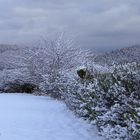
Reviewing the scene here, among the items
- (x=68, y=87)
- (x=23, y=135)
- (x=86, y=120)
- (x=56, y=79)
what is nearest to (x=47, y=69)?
(x=56, y=79)

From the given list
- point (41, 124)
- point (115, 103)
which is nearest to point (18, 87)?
point (41, 124)

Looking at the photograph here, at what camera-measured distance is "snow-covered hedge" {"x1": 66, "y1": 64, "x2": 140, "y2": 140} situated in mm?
7641

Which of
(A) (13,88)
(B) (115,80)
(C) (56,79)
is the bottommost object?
(A) (13,88)

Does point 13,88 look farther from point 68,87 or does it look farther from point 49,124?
point 49,124

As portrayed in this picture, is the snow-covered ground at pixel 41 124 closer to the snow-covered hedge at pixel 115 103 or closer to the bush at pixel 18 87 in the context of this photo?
the snow-covered hedge at pixel 115 103

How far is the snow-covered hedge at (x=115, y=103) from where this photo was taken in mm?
7641

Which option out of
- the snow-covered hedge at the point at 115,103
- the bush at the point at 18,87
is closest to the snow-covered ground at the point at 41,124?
the snow-covered hedge at the point at 115,103

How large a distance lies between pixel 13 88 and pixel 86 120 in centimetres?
1303

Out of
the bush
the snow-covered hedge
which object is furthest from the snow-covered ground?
the bush

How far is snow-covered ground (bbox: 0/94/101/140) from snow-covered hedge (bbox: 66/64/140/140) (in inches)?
14.5

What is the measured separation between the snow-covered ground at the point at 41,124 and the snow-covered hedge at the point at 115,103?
0.37 m

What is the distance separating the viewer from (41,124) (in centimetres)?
1066

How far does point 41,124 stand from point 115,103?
2.16 metres

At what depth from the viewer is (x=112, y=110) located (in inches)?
344
